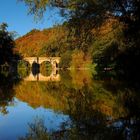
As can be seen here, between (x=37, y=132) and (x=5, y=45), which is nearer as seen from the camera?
(x=37, y=132)

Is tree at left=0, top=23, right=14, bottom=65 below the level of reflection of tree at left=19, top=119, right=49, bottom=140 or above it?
above

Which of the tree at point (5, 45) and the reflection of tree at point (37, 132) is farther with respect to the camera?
the tree at point (5, 45)

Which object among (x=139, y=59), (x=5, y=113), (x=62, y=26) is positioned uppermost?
(x=62, y=26)

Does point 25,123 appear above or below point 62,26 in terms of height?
below

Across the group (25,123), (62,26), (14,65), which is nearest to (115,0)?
(62,26)

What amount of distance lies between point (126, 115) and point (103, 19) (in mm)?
10869

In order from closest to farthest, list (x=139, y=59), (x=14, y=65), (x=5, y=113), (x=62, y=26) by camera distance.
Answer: (x=5, y=113), (x=62, y=26), (x=139, y=59), (x=14, y=65)

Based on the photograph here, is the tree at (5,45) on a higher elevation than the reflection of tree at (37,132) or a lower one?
higher

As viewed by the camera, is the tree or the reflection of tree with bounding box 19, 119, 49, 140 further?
the tree

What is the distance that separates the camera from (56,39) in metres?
28.4

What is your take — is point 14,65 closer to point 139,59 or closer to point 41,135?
point 139,59

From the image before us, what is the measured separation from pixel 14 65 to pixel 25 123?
9277 cm

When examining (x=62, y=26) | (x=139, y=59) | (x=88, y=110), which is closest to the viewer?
(x=88, y=110)

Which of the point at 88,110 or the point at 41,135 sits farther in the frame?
the point at 88,110
